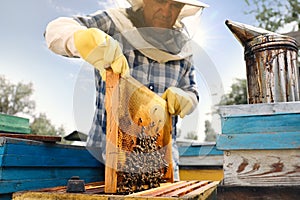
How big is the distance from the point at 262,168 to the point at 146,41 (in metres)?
1.00

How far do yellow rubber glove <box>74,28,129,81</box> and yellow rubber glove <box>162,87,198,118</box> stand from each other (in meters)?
0.51

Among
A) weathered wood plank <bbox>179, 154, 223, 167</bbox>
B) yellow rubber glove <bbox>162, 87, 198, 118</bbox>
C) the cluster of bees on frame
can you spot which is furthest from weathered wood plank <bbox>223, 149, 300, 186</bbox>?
weathered wood plank <bbox>179, 154, 223, 167</bbox>

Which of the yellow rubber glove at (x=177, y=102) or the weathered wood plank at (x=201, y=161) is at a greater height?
Result: the yellow rubber glove at (x=177, y=102)

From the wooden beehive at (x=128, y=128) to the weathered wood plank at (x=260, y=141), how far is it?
1.09 ft

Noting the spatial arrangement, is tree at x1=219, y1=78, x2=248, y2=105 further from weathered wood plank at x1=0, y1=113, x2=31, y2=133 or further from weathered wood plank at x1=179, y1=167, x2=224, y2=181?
weathered wood plank at x1=0, y1=113, x2=31, y2=133

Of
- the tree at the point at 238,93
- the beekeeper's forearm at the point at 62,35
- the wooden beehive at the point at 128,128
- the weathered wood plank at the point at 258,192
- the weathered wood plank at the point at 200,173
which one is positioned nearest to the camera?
the weathered wood plank at the point at 258,192

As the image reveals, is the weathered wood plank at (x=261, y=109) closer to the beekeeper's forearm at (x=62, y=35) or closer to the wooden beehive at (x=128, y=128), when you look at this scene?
the wooden beehive at (x=128, y=128)

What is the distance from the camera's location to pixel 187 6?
174 cm

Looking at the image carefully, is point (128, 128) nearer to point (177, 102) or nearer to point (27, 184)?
point (27, 184)

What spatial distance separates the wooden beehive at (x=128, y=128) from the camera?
986 mm

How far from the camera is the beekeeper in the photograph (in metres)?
1.35

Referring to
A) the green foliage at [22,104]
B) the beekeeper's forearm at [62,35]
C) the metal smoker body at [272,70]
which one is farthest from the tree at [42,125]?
the metal smoker body at [272,70]

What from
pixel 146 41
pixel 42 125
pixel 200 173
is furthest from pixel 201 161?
pixel 42 125

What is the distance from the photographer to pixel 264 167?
2.83 feet
